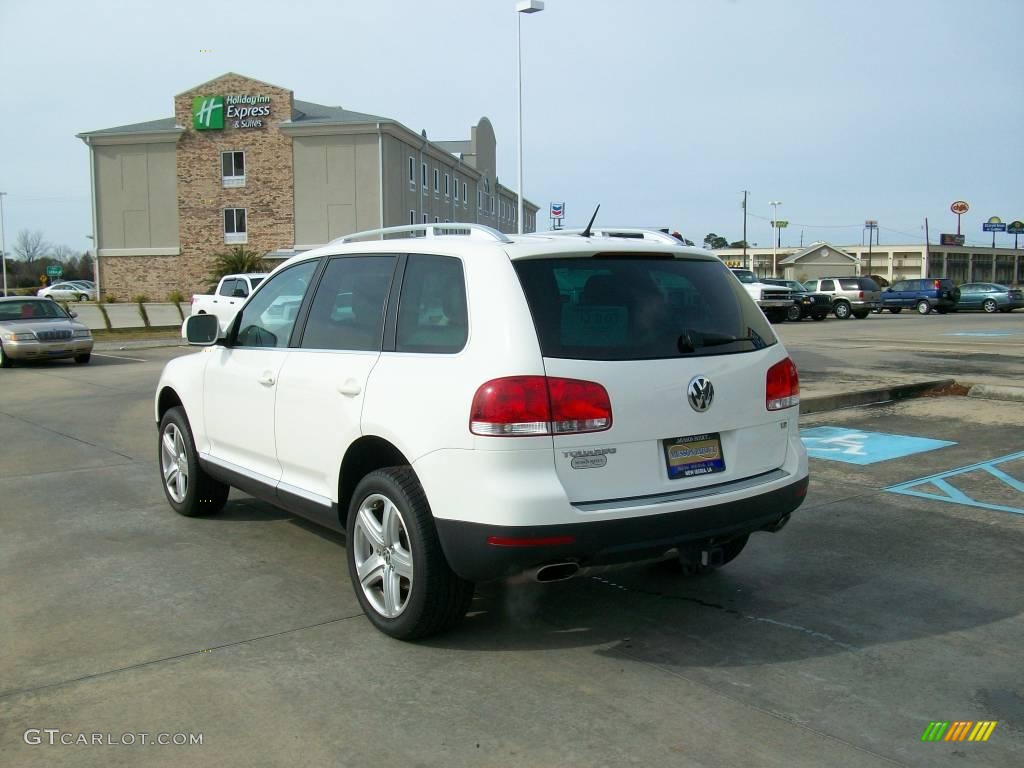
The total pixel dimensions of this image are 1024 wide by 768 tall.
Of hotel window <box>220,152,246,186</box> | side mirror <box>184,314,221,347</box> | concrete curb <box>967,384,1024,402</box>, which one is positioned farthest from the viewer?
hotel window <box>220,152,246,186</box>

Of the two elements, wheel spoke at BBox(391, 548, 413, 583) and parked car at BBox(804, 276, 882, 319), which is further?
parked car at BBox(804, 276, 882, 319)

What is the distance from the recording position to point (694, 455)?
4.14 m

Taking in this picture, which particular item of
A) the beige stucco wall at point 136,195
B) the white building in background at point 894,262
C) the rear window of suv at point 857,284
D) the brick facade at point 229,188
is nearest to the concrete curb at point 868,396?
the rear window of suv at point 857,284

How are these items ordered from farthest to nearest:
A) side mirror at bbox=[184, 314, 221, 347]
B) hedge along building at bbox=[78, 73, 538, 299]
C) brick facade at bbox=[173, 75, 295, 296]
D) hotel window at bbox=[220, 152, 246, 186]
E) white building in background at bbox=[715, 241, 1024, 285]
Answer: white building in background at bbox=[715, 241, 1024, 285] < hotel window at bbox=[220, 152, 246, 186] < brick facade at bbox=[173, 75, 295, 296] < hedge along building at bbox=[78, 73, 538, 299] < side mirror at bbox=[184, 314, 221, 347]

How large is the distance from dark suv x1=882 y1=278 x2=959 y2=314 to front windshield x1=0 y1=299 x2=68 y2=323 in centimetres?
3549

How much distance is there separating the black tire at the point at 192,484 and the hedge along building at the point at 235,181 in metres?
47.6

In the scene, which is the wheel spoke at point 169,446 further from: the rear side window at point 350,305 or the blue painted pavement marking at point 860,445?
the blue painted pavement marking at point 860,445

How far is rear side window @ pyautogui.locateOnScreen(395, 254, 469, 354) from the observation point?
4117mm

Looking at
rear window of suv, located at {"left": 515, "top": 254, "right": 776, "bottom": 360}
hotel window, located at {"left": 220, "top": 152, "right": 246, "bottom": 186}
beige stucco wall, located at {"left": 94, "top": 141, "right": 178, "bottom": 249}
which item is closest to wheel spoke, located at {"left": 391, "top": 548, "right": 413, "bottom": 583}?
rear window of suv, located at {"left": 515, "top": 254, "right": 776, "bottom": 360}

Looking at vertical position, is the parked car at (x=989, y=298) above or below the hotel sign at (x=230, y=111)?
below

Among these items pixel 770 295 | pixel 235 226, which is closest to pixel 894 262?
pixel 235 226

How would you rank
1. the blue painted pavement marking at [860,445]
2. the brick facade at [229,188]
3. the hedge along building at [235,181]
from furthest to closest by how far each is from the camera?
1. the brick facade at [229,188]
2. the hedge along building at [235,181]
3. the blue painted pavement marking at [860,445]

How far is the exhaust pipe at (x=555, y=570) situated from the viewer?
3822 millimetres

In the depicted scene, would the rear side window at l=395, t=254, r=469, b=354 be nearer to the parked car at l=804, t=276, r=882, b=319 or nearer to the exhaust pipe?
the exhaust pipe
